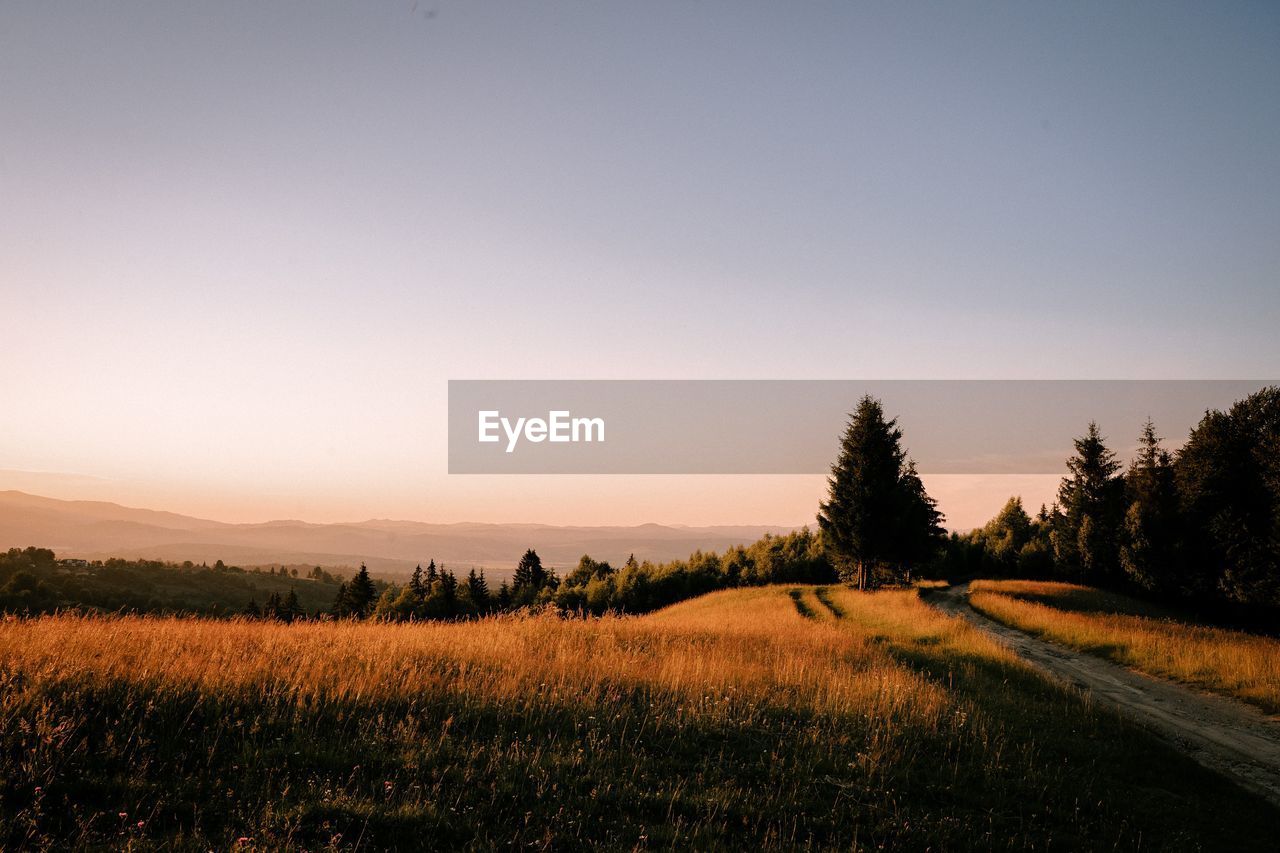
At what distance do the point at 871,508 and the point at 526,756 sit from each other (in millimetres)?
39285

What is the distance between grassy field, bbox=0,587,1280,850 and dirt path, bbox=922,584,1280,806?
1142mm

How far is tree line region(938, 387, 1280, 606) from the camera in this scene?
1331 inches

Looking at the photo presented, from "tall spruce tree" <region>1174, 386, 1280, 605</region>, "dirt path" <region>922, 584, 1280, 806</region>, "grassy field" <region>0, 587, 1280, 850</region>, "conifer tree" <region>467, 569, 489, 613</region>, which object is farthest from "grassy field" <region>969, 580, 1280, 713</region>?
"conifer tree" <region>467, 569, 489, 613</region>

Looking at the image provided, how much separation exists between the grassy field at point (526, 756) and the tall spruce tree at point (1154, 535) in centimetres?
4061

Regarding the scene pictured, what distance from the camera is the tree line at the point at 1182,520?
33812mm

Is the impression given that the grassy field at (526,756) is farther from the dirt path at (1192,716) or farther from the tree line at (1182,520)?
the tree line at (1182,520)

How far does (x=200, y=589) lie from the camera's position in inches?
4122

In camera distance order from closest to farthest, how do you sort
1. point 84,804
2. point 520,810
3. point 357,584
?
point 84,804, point 520,810, point 357,584

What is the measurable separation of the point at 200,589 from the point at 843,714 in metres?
127

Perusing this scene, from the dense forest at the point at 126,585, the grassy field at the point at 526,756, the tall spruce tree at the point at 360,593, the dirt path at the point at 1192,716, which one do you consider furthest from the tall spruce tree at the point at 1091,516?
the tall spruce tree at the point at 360,593

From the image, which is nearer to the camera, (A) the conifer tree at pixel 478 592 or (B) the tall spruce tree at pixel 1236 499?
(B) the tall spruce tree at pixel 1236 499

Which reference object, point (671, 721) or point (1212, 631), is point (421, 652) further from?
point (1212, 631)

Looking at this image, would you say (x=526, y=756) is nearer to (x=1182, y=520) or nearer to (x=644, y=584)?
(x=1182, y=520)

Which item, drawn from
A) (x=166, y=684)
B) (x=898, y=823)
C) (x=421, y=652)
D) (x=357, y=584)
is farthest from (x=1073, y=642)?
(x=357, y=584)
